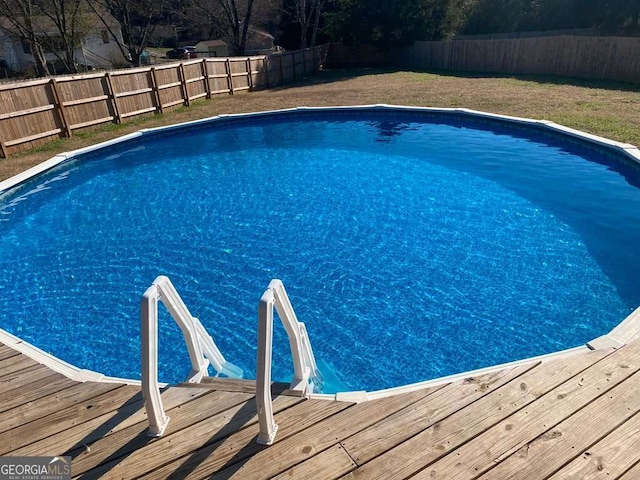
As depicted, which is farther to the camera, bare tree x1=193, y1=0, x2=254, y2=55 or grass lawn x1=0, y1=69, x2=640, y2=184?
bare tree x1=193, y1=0, x2=254, y2=55

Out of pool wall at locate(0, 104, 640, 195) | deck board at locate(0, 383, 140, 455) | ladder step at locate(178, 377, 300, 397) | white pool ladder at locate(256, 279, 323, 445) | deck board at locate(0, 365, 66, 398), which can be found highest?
white pool ladder at locate(256, 279, 323, 445)

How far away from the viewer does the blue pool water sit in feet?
16.9

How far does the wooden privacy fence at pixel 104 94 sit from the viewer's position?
448 inches

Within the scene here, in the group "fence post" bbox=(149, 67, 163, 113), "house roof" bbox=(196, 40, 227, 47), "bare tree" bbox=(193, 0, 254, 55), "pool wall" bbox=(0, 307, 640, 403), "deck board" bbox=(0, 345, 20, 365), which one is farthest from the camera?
"house roof" bbox=(196, 40, 227, 47)

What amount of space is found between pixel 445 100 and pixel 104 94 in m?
12.0

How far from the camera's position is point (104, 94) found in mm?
13727

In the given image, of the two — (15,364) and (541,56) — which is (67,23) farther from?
(15,364)

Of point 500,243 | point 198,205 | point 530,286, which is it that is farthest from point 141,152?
point 530,286

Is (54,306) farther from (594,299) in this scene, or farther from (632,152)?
(632,152)

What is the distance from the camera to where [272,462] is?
8.43 ft

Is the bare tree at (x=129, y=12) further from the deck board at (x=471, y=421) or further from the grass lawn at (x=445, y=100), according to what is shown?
the deck board at (x=471, y=421)

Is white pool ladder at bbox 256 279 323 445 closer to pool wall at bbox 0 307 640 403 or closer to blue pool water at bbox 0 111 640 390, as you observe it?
pool wall at bbox 0 307 640 403

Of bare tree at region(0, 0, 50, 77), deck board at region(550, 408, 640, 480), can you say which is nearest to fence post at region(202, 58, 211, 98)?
bare tree at region(0, 0, 50, 77)

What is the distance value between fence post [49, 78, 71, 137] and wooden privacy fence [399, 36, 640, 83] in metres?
20.4
